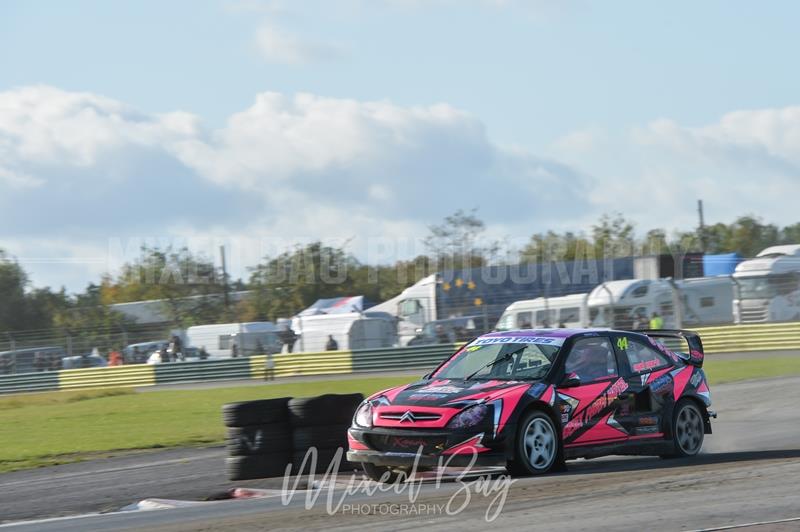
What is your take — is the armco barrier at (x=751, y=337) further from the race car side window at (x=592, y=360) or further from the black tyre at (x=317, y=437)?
the black tyre at (x=317, y=437)

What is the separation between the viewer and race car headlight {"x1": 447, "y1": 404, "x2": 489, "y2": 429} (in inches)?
338

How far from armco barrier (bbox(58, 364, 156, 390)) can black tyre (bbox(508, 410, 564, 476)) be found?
97.0 feet

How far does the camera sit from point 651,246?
253ft

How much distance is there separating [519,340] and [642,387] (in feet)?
4.13

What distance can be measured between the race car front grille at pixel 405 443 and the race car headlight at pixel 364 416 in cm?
15

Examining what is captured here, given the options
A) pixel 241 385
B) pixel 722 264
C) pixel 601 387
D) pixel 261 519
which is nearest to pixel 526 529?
pixel 261 519

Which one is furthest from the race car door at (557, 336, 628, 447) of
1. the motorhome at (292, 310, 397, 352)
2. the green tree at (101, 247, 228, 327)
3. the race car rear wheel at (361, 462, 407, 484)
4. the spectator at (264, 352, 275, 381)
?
the green tree at (101, 247, 228, 327)

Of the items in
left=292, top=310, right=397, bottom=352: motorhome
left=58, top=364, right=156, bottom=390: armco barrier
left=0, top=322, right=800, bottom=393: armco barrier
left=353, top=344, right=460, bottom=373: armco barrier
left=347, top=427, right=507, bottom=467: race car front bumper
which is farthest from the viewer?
left=58, top=364, right=156, bottom=390: armco barrier

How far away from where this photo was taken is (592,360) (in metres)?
9.80

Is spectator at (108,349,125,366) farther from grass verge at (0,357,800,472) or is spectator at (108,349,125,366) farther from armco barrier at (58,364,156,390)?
grass verge at (0,357,800,472)

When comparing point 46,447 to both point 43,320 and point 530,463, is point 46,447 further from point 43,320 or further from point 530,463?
point 43,320

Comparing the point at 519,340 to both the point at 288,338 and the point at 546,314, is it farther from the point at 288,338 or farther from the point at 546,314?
the point at 288,338

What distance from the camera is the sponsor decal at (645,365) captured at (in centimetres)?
1011

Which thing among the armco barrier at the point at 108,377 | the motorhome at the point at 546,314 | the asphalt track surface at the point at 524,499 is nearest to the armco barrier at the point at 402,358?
the motorhome at the point at 546,314
